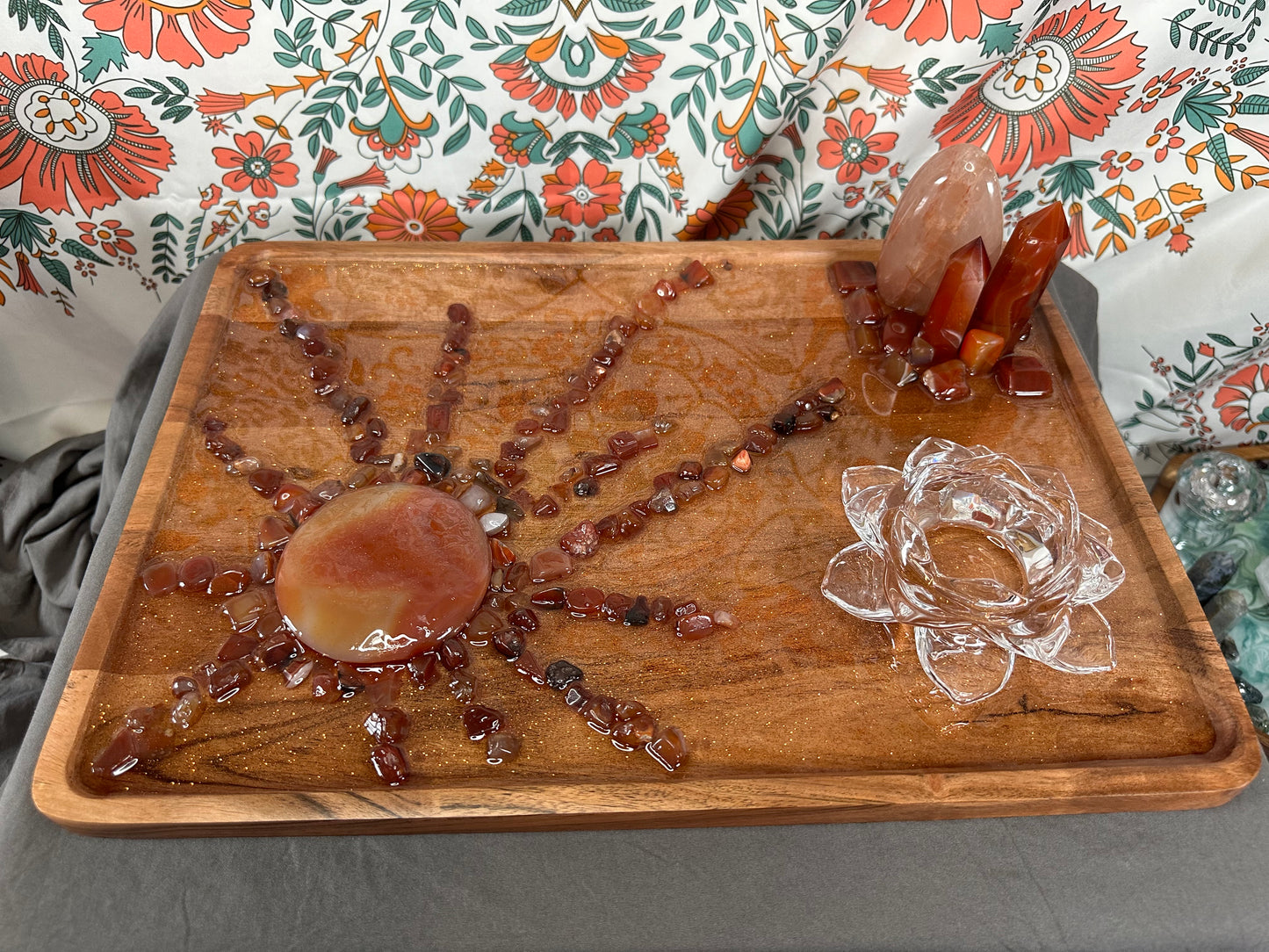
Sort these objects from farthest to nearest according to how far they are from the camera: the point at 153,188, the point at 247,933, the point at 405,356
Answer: the point at 153,188, the point at 405,356, the point at 247,933

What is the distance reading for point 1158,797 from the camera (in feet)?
1.62

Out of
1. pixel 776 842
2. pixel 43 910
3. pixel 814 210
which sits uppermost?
pixel 814 210

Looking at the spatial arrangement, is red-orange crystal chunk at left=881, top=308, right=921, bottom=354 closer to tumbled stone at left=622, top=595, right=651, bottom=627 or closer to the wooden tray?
the wooden tray

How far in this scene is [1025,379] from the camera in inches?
26.1

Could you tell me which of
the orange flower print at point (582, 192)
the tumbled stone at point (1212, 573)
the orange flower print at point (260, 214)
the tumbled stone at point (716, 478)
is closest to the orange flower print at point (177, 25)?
the orange flower print at point (260, 214)

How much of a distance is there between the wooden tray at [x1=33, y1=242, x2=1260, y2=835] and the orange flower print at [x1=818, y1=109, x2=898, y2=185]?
160mm

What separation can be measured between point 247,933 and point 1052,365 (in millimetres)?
647

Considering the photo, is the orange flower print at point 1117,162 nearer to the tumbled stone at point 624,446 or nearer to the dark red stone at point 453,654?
the tumbled stone at point 624,446

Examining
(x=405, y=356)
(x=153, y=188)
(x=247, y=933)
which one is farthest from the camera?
(x=153, y=188)

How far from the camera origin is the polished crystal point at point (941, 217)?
0.64 m

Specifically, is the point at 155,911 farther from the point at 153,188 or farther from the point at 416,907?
the point at 153,188

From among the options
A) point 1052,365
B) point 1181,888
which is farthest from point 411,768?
point 1052,365

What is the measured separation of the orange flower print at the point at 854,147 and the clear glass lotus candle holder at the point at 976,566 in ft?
1.02

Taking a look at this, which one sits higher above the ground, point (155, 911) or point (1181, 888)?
point (1181, 888)
